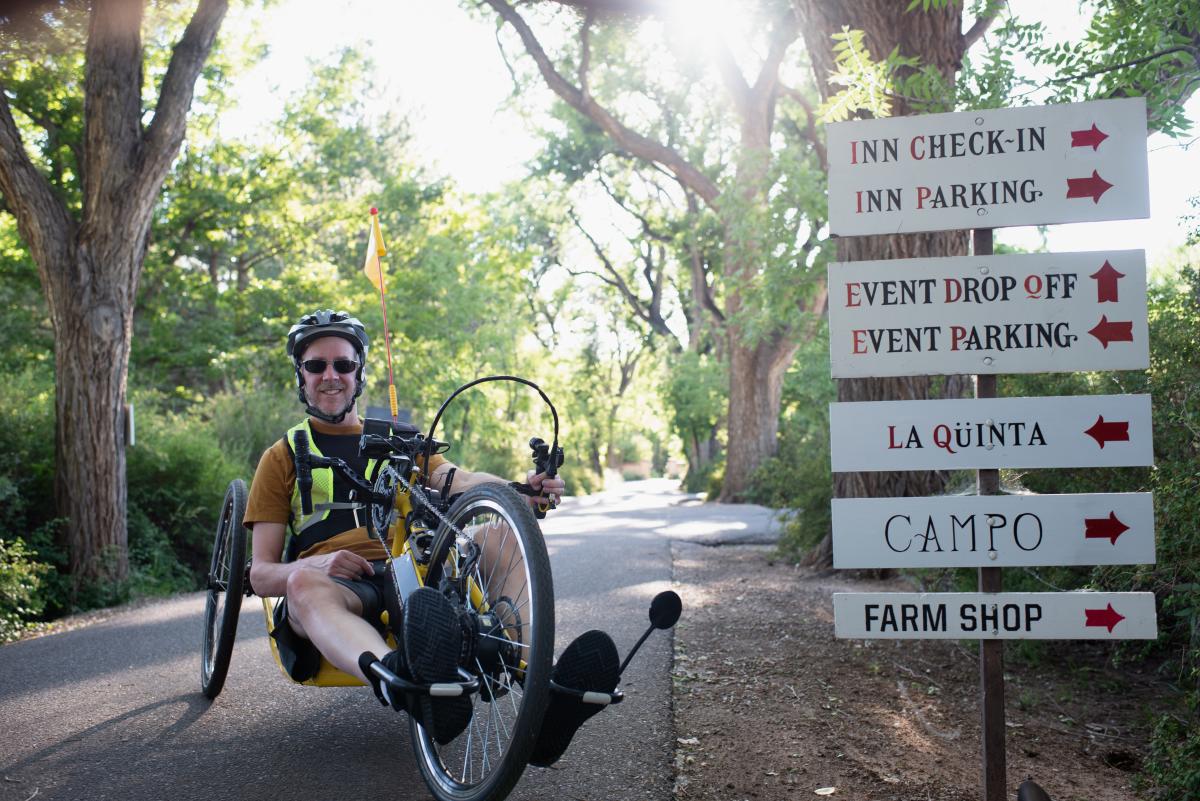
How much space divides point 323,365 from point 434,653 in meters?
1.75

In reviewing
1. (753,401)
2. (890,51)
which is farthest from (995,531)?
(753,401)

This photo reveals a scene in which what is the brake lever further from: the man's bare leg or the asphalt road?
the asphalt road

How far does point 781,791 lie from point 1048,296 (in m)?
1.91

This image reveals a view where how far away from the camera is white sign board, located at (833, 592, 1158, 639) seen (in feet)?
12.1

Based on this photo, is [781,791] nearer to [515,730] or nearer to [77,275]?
[515,730]

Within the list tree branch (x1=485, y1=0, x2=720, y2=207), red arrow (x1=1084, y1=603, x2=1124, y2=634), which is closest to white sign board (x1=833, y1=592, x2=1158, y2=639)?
red arrow (x1=1084, y1=603, x2=1124, y2=634)

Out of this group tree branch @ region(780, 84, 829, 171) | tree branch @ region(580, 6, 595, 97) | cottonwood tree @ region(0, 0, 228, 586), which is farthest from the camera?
tree branch @ region(780, 84, 829, 171)

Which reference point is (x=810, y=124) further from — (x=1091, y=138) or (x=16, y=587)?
(x=1091, y=138)

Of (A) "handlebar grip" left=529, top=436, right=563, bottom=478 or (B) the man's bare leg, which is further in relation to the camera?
(A) "handlebar grip" left=529, top=436, right=563, bottom=478

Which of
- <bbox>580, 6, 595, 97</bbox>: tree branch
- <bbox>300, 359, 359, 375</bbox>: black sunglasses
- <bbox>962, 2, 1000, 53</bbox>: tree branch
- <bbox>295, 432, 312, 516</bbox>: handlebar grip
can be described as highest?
<bbox>580, 6, 595, 97</bbox>: tree branch

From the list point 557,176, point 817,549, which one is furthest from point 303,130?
point 817,549

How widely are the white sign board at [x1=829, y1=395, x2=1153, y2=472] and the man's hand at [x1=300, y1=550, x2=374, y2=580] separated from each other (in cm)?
170

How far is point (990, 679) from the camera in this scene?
3.80 m

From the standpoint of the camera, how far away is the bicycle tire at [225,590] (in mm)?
4969
